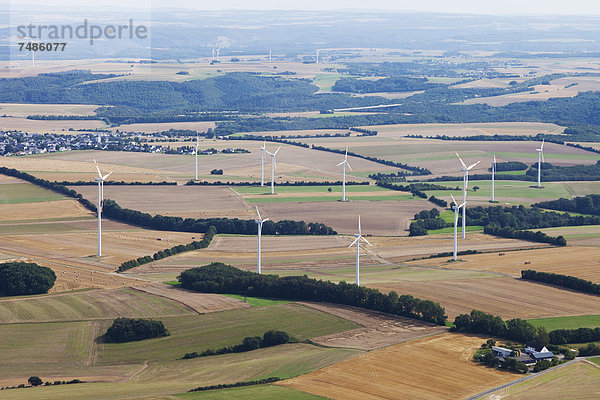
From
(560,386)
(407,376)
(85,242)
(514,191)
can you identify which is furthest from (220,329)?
(514,191)

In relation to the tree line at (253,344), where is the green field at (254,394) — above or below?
below

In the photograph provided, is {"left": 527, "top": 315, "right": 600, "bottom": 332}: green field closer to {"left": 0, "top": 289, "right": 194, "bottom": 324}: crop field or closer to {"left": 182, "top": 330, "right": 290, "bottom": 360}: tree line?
{"left": 182, "top": 330, "right": 290, "bottom": 360}: tree line

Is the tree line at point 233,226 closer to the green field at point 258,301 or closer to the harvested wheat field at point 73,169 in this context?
the green field at point 258,301

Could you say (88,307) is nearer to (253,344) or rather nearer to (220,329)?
(220,329)

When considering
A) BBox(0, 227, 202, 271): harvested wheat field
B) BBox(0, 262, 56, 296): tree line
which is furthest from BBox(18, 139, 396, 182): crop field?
BBox(0, 262, 56, 296): tree line

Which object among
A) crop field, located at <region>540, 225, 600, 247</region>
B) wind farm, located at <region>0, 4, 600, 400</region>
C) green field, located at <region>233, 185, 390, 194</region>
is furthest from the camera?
green field, located at <region>233, 185, 390, 194</region>

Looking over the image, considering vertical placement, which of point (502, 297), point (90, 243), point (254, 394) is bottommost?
point (254, 394)

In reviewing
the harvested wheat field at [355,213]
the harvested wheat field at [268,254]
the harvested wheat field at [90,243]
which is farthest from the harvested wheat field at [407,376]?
the harvested wheat field at [355,213]
